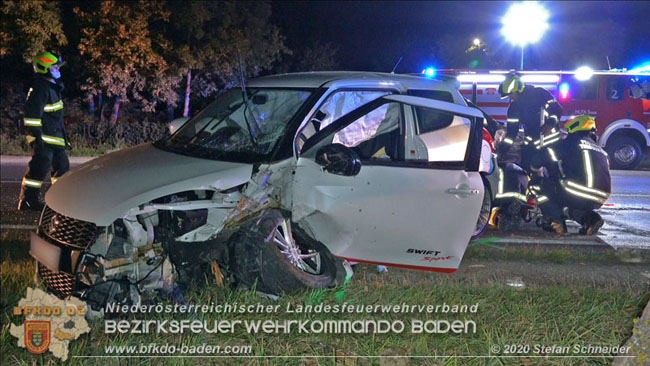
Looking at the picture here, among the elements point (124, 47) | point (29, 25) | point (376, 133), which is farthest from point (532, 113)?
point (29, 25)

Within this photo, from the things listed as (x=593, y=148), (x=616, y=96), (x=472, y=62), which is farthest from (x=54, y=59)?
(x=472, y=62)

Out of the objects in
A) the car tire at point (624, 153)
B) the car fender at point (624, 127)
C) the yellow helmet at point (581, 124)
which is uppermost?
the yellow helmet at point (581, 124)

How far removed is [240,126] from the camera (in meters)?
5.19

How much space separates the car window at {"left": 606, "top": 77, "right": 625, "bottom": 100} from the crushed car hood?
37.5 ft

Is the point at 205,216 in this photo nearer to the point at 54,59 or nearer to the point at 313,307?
the point at 313,307

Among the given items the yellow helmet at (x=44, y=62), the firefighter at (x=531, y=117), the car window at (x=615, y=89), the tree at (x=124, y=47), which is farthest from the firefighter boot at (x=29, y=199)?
the car window at (x=615, y=89)

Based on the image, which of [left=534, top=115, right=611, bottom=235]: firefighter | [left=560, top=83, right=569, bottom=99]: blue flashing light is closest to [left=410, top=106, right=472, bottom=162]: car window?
[left=534, top=115, right=611, bottom=235]: firefighter

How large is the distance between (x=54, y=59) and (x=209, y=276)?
14.8 feet

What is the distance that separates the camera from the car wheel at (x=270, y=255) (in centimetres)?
446

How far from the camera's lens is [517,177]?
7473 mm

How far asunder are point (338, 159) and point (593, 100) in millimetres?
11246

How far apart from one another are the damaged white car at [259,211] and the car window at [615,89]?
9.86 meters

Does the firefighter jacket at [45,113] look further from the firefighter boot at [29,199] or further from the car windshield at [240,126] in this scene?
the car windshield at [240,126]

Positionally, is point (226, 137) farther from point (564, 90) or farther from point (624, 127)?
point (624, 127)
